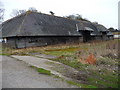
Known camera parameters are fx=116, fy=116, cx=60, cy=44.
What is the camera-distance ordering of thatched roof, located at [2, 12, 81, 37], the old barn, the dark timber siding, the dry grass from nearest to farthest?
1. the dry grass
2. the dark timber siding
3. the old barn
4. thatched roof, located at [2, 12, 81, 37]

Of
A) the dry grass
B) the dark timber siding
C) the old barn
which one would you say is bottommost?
the dry grass

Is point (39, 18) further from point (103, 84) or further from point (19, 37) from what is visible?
point (103, 84)

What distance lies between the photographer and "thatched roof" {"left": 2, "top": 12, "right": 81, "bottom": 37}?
58.8 feet

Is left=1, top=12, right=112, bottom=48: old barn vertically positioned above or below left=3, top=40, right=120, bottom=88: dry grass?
above

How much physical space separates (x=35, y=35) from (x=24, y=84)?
14.2 metres

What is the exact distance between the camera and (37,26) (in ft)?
64.8

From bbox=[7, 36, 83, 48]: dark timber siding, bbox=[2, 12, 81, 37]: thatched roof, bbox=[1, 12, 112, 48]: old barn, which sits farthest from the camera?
bbox=[2, 12, 81, 37]: thatched roof

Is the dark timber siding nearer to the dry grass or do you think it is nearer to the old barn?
the old barn

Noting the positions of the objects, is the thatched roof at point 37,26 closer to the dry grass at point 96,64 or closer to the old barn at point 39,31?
the old barn at point 39,31

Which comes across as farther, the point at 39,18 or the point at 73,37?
the point at 73,37

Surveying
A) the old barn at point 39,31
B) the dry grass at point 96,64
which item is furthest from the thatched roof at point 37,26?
the dry grass at point 96,64

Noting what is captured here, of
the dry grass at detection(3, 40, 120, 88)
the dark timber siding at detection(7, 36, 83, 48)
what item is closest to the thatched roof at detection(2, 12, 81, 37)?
the dark timber siding at detection(7, 36, 83, 48)

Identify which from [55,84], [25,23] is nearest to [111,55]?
[55,84]

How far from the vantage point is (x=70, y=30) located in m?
24.4
